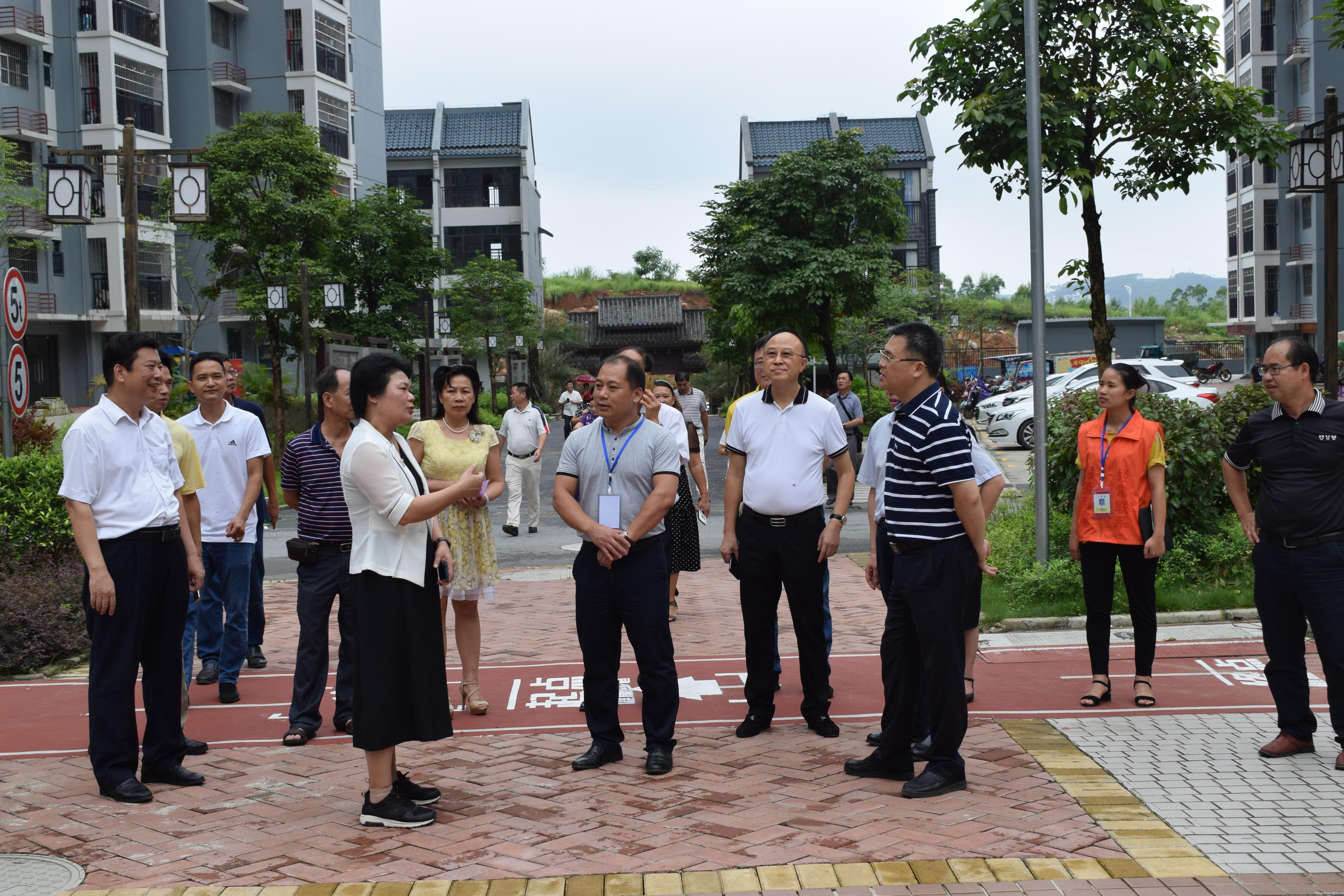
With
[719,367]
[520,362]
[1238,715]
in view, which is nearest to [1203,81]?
[1238,715]

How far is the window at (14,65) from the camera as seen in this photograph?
111 feet

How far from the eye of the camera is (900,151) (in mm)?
59250

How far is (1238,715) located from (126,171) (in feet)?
41.4

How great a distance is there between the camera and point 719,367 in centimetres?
5272

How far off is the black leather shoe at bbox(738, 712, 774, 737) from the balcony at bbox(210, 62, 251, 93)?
38.9 metres

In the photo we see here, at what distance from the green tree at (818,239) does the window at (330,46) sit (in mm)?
20538

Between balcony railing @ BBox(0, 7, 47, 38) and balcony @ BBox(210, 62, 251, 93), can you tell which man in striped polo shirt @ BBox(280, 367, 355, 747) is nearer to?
balcony railing @ BBox(0, 7, 47, 38)

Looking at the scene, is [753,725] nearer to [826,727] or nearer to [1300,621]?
[826,727]

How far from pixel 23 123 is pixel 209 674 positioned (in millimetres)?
32757

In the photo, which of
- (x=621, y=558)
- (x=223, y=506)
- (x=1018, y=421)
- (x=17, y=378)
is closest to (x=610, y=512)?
(x=621, y=558)

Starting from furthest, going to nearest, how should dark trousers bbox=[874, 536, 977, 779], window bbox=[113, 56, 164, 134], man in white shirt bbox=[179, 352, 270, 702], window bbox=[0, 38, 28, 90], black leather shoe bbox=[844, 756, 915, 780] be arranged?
1. window bbox=[113, 56, 164, 134]
2. window bbox=[0, 38, 28, 90]
3. man in white shirt bbox=[179, 352, 270, 702]
4. black leather shoe bbox=[844, 756, 915, 780]
5. dark trousers bbox=[874, 536, 977, 779]

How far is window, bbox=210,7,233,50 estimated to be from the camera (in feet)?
130

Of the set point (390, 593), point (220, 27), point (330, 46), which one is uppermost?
point (220, 27)

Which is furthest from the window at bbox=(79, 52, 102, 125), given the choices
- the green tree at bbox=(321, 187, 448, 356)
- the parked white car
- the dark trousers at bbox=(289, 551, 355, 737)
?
the dark trousers at bbox=(289, 551, 355, 737)
